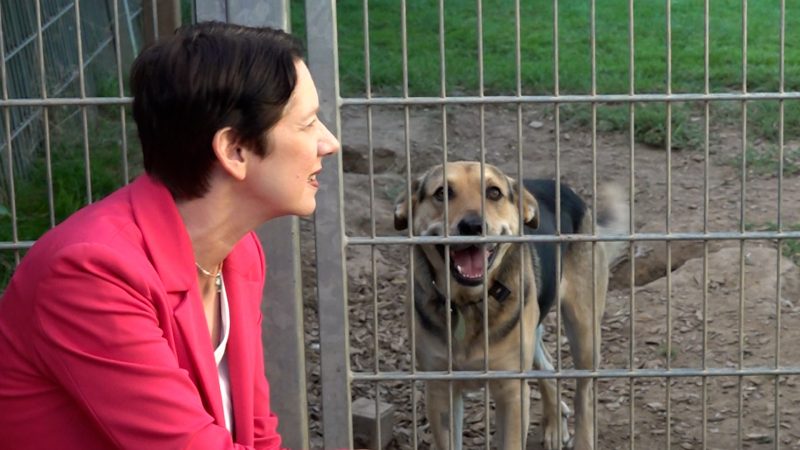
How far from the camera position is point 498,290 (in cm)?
562

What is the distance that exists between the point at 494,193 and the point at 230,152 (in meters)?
2.45

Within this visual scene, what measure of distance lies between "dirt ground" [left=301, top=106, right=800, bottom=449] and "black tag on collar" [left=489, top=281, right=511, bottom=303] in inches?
19.1

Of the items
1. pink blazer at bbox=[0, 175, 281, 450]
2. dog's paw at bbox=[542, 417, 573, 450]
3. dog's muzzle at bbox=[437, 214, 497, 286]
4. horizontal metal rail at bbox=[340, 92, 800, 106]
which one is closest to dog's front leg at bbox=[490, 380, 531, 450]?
dog's paw at bbox=[542, 417, 573, 450]

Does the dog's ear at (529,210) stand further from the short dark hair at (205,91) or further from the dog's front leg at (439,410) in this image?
the short dark hair at (205,91)

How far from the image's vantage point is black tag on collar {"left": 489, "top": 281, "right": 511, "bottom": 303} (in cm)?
557

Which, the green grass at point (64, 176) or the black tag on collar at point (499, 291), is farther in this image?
the green grass at point (64, 176)

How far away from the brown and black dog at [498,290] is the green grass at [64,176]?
1.58 meters

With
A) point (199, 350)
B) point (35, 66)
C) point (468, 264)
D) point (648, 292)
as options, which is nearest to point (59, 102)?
point (199, 350)

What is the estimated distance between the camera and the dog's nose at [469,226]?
5031 mm

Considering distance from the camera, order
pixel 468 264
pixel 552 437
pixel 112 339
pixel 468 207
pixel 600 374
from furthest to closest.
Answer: pixel 552 437 → pixel 468 207 → pixel 468 264 → pixel 600 374 → pixel 112 339

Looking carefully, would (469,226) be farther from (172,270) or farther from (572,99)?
(172,270)

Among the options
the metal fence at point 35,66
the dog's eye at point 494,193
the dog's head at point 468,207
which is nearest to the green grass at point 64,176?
the metal fence at point 35,66

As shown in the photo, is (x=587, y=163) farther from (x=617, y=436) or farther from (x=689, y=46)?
(x=617, y=436)

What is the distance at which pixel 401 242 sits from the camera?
4312 mm
